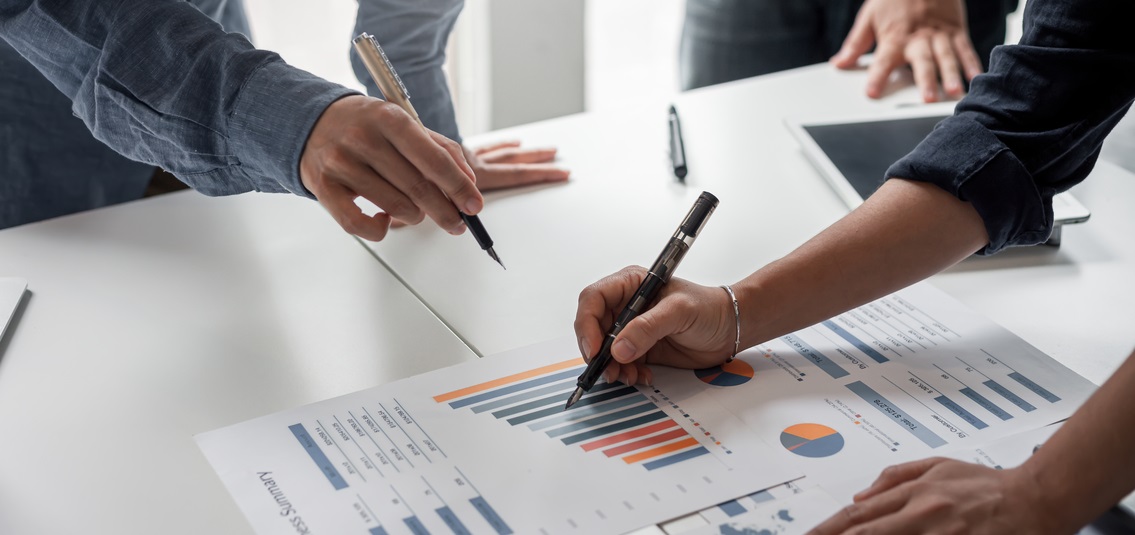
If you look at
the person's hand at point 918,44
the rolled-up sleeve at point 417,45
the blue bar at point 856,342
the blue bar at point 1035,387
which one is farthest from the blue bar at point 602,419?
the person's hand at point 918,44

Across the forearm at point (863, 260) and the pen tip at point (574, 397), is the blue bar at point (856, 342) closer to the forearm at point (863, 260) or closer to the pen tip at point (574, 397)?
the forearm at point (863, 260)

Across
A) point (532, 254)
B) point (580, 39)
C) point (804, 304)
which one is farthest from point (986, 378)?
point (580, 39)

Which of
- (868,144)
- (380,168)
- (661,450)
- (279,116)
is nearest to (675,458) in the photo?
(661,450)

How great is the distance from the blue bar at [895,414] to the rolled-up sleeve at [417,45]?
0.67 m

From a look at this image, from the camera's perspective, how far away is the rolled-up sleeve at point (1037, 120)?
2.97 feet

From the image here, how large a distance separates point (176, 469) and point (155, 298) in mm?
300

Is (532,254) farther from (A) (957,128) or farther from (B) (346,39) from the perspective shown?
(B) (346,39)

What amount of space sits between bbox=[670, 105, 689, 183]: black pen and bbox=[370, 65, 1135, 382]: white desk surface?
1 centimetres

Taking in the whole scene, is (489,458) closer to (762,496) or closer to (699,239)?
(762,496)

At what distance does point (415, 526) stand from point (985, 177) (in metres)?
0.61

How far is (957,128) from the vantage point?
3.10 ft

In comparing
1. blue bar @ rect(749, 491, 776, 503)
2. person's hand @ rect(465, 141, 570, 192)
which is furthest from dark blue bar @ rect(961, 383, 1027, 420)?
person's hand @ rect(465, 141, 570, 192)

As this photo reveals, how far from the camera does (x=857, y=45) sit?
62.6 inches

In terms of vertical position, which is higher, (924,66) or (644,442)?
(924,66)
